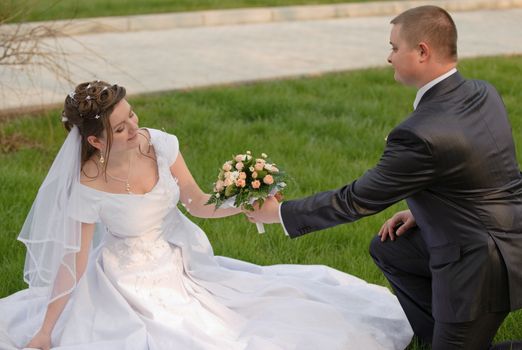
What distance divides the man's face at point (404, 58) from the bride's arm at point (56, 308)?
1.57m

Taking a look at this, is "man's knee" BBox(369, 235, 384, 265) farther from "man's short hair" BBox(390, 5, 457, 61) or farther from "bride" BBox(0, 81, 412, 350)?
"man's short hair" BBox(390, 5, 457, 61)

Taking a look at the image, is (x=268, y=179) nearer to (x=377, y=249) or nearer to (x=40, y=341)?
(x=377, y=249)

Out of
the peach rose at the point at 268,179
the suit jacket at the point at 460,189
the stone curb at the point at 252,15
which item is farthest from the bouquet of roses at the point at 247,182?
the stone curb at the point at 252,15

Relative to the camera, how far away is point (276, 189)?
168 inches

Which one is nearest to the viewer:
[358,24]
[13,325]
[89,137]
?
[89,137]

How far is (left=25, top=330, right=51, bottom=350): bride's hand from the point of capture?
4238 mm

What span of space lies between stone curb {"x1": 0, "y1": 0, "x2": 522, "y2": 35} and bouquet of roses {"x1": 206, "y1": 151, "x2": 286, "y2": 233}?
267 inches

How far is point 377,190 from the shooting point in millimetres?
3943

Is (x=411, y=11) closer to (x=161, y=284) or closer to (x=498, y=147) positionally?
(x=498, y=147)

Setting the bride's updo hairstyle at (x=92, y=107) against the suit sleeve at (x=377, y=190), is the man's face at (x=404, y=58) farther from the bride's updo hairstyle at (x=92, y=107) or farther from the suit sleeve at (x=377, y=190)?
the bride's updo hairstyle at (x=92, y=107)

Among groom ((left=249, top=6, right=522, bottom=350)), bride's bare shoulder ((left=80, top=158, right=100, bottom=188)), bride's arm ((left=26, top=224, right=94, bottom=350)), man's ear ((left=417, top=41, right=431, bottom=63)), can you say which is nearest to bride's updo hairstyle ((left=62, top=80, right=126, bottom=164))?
bride's bare shoulder ((left=80, top=158, right=100, bottom=188))

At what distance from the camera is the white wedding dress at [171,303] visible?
4.24 meters

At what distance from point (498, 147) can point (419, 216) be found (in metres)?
0.46

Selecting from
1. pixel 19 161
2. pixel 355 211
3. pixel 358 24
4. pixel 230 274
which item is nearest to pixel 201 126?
pixel 19 161
